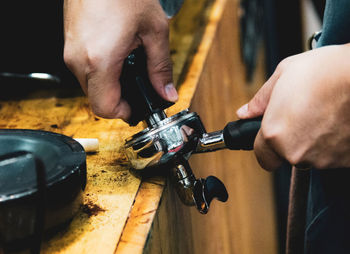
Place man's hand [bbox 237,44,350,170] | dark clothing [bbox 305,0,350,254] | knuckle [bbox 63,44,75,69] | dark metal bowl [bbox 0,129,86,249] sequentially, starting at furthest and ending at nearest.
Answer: dark clothing [bbox 305,0,350,254] < knuckle [bbox 63,44,75,69] < man's hand [bbox 237,44,350,170] < dark metal bowl [bbox 0,129,86,249]

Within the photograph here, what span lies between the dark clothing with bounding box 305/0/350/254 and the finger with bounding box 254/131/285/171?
0.85 feet

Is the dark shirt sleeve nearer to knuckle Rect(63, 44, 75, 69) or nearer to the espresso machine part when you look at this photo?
the espresso machine part

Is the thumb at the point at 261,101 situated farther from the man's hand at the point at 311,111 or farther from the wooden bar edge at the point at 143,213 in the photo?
the wooden bar edge at the point at 143,213

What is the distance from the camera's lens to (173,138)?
2.47ft

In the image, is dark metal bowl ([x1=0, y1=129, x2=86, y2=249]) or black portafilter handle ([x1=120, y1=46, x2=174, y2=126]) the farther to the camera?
black portafilter handle ([x1=120, y1=46, x2=174, y2=126])

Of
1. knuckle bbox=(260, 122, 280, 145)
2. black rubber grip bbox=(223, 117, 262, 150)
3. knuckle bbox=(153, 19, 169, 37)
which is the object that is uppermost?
knuckle bbox=(153, 19, 169, 37)

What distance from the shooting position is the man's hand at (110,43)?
777 mm

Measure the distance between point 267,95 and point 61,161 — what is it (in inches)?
14.3

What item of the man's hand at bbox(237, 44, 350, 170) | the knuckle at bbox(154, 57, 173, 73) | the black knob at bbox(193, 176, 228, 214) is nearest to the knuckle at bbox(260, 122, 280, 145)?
the man's hand at bbox(237, 44, 350, 170)

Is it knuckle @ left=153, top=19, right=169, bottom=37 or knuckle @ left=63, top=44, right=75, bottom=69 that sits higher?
knuckle @ left=153, top=19, right=169, bottom=37

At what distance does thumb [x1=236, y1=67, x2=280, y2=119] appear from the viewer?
30.7 inches

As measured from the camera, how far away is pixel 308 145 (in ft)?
2.37

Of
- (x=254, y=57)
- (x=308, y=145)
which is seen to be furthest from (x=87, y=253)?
(x=254, y=57)

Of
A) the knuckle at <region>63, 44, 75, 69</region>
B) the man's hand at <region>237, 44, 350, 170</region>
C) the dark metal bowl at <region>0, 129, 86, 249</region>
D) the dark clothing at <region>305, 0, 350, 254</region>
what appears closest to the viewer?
the dark metal bowl at <region>0, 129, 86, 249</region>
